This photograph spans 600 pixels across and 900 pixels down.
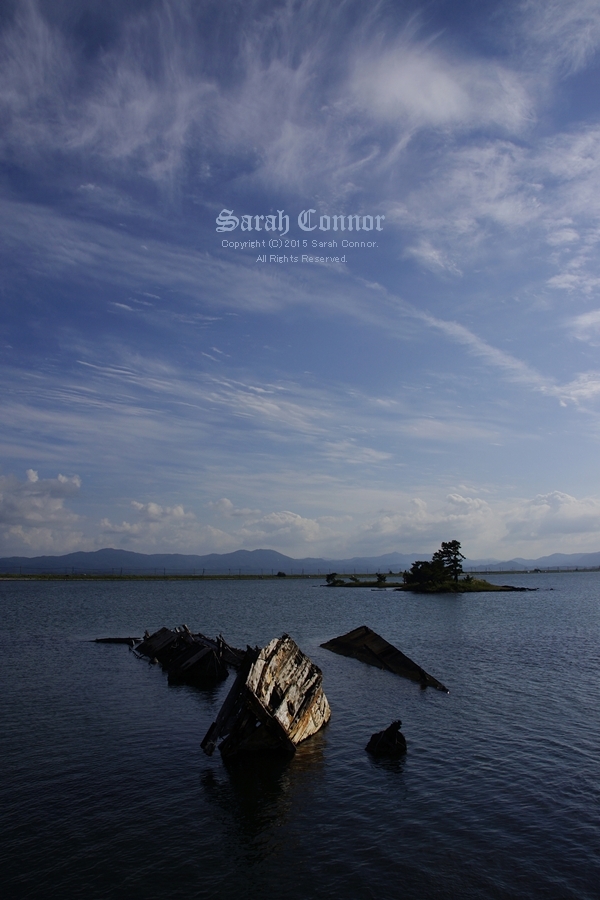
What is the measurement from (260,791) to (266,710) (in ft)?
13.0

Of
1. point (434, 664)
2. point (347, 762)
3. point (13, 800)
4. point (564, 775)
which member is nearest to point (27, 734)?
point (13, 800)

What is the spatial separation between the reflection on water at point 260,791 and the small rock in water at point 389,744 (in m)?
2.77

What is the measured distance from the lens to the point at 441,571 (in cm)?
18912

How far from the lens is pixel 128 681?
4662 centimetres

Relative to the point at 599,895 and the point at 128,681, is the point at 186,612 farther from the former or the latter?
the point at 599,895

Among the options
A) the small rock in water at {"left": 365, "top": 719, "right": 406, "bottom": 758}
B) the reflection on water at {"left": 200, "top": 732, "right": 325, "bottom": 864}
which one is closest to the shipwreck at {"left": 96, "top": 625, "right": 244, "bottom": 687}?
the reflection on water at {"left": 200, "top": 732, "right": 325, "bottom": 864}

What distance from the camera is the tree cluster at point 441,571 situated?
186 m

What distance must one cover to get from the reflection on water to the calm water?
0.10m

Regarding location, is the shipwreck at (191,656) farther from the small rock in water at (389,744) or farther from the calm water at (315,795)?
the small rock in water at (389,744)

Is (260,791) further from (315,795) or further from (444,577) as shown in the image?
(444,577)

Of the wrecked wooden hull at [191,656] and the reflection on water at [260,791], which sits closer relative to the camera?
the reflection on water at [260,791]

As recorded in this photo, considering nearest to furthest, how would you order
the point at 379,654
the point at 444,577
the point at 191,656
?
the point at 191,656, the point at 379,654, the point at 444,577

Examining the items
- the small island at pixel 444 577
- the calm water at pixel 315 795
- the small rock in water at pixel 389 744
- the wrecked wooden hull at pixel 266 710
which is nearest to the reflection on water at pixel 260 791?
the calm water at pixel 315 795

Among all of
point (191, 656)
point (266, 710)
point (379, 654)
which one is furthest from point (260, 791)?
point (379, 654)
